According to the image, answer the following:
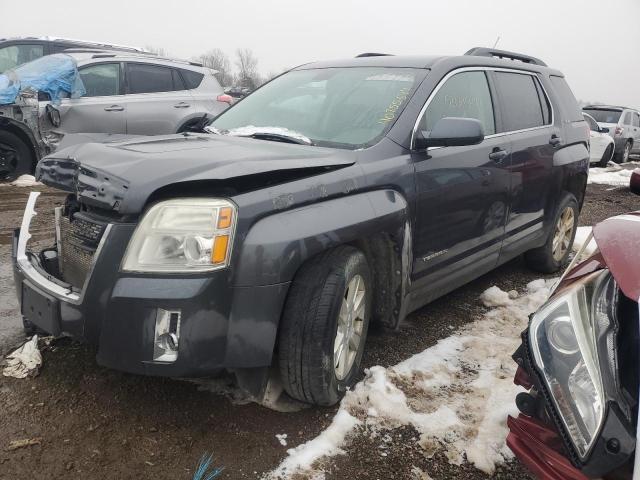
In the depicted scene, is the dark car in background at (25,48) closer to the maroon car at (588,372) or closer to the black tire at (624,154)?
the maroon car at (588,372)

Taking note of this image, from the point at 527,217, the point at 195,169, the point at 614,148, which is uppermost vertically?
the point at 195,169

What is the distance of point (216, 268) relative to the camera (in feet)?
6.49

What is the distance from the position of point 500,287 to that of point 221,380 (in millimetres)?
2701

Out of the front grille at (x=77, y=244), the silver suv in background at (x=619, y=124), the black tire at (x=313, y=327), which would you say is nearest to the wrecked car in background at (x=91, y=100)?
the front grille at (x=77, y=244)

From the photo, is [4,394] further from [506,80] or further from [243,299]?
[506,80]

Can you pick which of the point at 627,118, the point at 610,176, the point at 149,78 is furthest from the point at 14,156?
the point at 627,118

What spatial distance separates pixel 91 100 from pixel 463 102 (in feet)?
18.5

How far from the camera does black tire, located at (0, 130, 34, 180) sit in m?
6.80

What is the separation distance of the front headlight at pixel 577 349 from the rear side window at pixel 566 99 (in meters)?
3.34

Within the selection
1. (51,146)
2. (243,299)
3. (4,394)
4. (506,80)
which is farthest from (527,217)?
(51,146)

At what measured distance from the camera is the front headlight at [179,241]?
1979 mm

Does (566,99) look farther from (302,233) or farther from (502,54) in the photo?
(302,233)

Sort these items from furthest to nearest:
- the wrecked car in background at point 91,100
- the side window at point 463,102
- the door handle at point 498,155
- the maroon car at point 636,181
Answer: the wrecked car in background at point 91,100, the door handle at point 498,155, the side window at point 463,102, the maroon car at point 636,181

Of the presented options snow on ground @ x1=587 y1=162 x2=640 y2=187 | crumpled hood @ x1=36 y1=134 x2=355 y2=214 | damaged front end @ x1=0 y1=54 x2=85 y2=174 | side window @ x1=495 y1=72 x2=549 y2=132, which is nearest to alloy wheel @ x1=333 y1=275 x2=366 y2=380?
crumpled hood @ x1=36 y1=134 x2=355 y2=214
